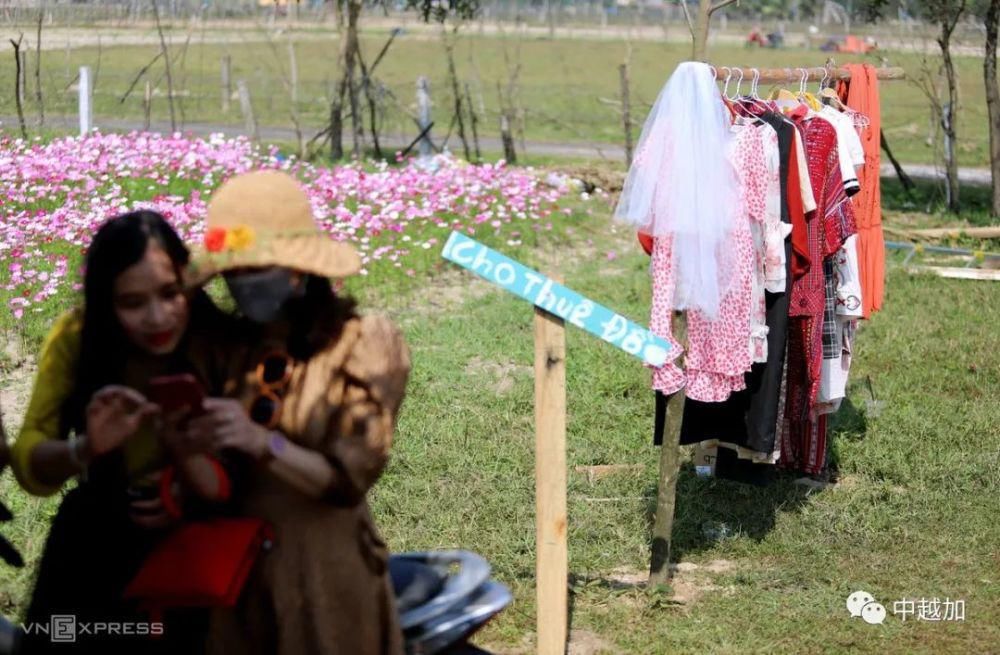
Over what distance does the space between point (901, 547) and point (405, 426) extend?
8.23 feet

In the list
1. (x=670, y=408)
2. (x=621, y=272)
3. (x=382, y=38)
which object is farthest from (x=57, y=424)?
(x=382, y=38)

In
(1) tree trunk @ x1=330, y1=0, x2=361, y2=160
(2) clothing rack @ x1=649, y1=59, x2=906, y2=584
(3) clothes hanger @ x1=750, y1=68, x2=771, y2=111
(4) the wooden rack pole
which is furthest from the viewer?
(1) tree trunk @ x1=330, y1=0, x2=361, y2=160

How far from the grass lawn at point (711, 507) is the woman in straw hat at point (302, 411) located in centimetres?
200

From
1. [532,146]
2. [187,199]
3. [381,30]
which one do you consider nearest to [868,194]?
[187,199]

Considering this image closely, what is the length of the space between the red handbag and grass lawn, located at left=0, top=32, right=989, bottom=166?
11.6 m

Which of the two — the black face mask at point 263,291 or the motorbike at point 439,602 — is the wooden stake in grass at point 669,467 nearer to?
the motorbike at point 439,602

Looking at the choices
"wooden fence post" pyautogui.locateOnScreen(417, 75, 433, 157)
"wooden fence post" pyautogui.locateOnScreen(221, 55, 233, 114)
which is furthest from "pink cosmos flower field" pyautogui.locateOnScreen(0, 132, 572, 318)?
"wooden fence post" pyautogui.locateOnScreen(221, 55, 233, 114)

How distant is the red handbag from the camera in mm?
2424

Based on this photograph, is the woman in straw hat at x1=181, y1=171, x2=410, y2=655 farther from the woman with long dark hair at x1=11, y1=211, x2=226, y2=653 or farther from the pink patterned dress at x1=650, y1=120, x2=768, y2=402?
the pink patterned dress at x1=650, y1=120, x2=768, y2=402

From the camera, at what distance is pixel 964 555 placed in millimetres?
5172

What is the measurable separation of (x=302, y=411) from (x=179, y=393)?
259 mm

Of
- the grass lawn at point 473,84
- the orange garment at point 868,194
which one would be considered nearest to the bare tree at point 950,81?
the grass lawn at point 473,84

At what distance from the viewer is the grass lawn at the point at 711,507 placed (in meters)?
4.62

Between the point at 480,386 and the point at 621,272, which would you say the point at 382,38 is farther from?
the point at 480,386
